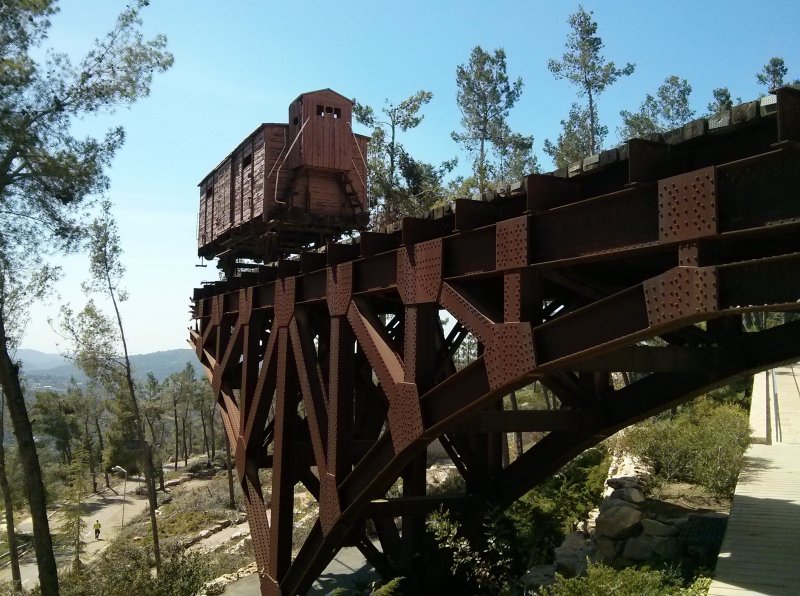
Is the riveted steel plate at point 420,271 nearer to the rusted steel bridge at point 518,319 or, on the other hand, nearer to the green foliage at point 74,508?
the rusted steel bridge at point 518,319

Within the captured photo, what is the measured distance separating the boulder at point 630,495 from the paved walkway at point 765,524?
1355 millimetres

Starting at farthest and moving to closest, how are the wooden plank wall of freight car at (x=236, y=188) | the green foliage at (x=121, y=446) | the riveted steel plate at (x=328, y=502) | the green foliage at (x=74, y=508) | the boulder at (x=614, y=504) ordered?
the green foliage at (x=121, y=446) → the green foliage at (x=74, y=508) → the wooden plank wall of freight car at (x=236, y=188) → the boulder at (x=614, y=504) → the riveted steel plate at (x=328, y=502)

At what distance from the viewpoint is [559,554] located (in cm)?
905

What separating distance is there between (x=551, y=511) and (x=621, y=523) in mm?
2670

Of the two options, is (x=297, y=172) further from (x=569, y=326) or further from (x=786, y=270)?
(x=786, y=270)

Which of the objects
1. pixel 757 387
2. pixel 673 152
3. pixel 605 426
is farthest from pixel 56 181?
pixel 757 387

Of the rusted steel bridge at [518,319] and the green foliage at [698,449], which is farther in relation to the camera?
the green foliage at [698,449]

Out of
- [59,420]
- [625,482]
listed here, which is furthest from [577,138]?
[59,420]

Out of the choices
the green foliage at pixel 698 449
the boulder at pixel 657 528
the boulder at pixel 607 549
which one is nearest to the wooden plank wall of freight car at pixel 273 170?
the green foliage at pixel 698 449

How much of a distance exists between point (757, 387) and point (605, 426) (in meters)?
13.5

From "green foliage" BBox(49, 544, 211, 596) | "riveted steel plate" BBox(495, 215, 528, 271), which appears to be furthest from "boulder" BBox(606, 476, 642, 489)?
"green foliage" BBox(49, 544, 211, 596)

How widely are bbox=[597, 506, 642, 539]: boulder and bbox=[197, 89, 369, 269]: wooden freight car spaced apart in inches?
332

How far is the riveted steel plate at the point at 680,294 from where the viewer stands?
365 centimetres

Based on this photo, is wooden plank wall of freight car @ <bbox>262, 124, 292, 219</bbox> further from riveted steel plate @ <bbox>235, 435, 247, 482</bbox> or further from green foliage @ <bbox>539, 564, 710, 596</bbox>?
green foliage @ <bbox>539, 564, 710, 596</bbox>
